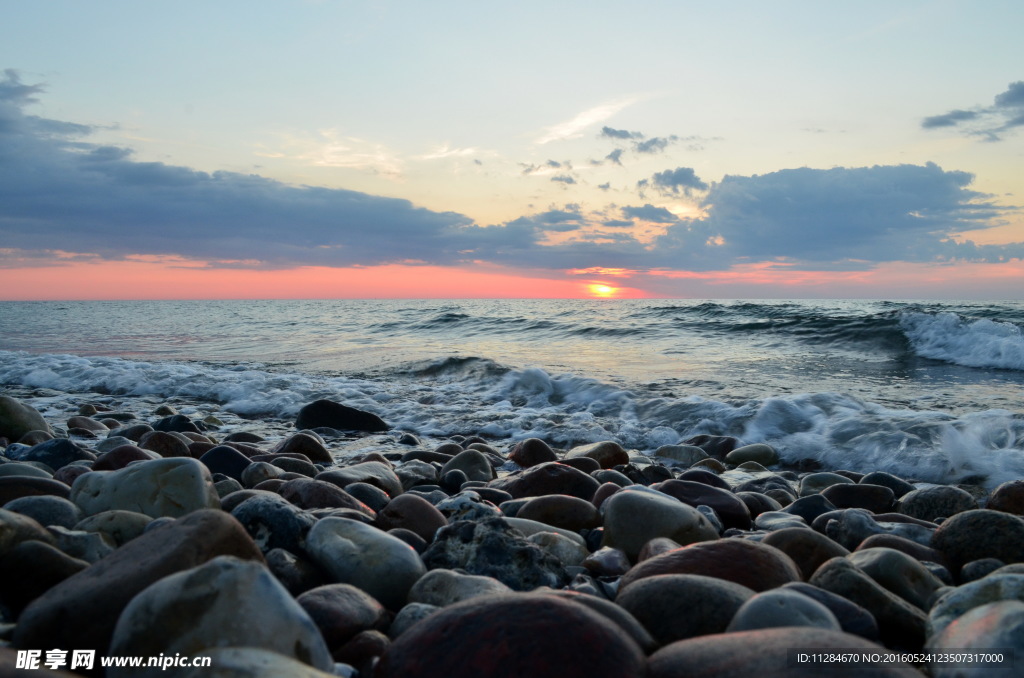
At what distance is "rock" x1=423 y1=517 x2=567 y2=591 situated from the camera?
241 cm

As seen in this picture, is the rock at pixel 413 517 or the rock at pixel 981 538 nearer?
the rock at pixel 981 538

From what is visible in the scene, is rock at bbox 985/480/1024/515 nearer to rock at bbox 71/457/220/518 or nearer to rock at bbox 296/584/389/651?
rock at bbox 296/584/389/651

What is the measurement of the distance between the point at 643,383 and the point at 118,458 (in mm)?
7448

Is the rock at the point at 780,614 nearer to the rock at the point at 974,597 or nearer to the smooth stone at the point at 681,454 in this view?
the rock at the point at 974,597

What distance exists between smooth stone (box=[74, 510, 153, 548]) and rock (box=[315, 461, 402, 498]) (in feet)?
4.48

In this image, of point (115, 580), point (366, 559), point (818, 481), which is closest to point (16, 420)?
point (366, 559)

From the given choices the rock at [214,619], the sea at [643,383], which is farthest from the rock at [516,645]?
the sea at [643,383]

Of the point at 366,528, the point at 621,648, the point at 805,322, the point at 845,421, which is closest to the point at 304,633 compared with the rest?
the point at 621,648

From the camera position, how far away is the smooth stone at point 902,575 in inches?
90.7

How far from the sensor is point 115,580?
65.6 inches

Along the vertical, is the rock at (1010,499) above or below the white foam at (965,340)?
below

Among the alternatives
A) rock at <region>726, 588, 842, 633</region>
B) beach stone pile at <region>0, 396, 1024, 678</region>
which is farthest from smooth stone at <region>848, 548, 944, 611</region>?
rock at <region>726, 588, 842, 633</region>

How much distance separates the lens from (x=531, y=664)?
1.34m

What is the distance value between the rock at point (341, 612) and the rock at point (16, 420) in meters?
5.60
